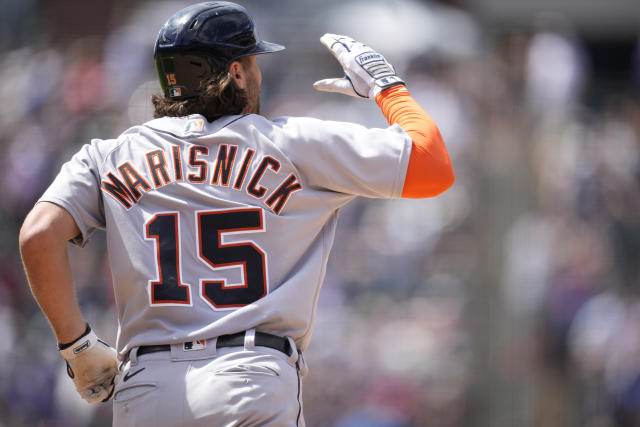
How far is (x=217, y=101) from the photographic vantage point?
99.8 inches

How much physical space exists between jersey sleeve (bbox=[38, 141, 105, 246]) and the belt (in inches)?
15.8

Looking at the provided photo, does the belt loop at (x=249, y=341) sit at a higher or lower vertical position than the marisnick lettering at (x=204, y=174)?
lower

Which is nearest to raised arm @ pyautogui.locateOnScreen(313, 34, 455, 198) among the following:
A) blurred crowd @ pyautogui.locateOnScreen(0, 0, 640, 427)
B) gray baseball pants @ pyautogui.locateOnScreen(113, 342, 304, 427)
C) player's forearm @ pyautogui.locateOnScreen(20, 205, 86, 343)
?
gray baseball pants @ pyautogui.locateOnScreen(113, 342, 304, 427)

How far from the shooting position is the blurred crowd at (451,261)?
6199mm

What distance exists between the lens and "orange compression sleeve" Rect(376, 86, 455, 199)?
2463mm

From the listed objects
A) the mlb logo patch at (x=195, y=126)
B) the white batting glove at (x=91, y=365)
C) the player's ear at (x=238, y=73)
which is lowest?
the white batting glove at (x=91, y=365)

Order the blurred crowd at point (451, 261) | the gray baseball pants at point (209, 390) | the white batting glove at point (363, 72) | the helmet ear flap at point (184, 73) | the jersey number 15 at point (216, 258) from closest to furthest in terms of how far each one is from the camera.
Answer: the gray baseball pants at point (209, 390) → the jersey number 15 at point (216, 258) → the helmet ear flap at point (184, 73) → the white batting glove at point (363, 72) → the blurred crowd at point (451, 261)

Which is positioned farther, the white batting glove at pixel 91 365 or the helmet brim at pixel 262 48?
the helmet brim at pixel 262 48

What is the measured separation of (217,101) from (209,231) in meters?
0.43

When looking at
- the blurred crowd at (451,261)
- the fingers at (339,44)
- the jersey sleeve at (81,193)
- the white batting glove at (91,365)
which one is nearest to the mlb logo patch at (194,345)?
the white batting glove at (91,365)

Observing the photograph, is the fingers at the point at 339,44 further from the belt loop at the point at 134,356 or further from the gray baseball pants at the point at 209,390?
the belt loop at the point at 134,356

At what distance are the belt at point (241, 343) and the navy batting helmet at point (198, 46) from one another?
776 mm

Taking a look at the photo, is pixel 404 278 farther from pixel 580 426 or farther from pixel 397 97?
pixel 397 97

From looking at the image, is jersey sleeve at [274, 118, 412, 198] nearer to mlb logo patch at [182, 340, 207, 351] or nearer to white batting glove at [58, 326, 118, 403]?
mlb logo patch at [182, 340, 207, 351]
